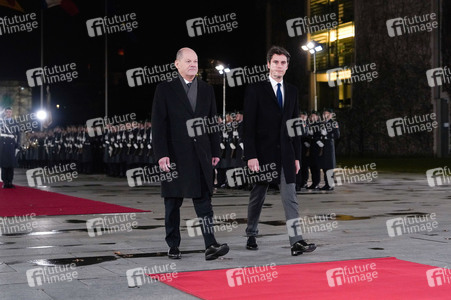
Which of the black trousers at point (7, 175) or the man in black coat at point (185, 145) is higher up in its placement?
the man in black coat at point (185, 145)

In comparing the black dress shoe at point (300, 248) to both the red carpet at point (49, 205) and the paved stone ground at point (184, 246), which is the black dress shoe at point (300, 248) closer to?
the paved stone ground at point (184, 246)

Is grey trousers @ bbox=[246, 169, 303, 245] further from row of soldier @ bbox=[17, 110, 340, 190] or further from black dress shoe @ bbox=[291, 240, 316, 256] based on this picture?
row of soldier @ bbox=[17, 110, 340, 190]

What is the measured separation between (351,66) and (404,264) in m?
42.6

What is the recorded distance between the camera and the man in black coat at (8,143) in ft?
68.2

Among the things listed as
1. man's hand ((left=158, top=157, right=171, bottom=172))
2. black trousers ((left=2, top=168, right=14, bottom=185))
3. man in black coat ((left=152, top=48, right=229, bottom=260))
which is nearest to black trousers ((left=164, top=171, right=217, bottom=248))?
man in black coat ((left=152, top=48, right=229, bottom=260))

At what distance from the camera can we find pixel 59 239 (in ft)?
33.6

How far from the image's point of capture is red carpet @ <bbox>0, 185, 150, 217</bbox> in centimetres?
1415

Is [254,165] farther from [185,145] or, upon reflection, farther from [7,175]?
[7,175]

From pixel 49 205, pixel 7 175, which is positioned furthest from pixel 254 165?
pixel 7 175

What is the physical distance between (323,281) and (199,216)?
189cm

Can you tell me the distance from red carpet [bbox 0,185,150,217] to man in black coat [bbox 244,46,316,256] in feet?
18.8

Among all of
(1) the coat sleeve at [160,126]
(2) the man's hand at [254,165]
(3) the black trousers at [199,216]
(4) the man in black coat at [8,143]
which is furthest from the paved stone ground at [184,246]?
(4) the man in black coat at [8,143]

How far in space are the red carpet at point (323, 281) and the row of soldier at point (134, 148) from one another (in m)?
2.09

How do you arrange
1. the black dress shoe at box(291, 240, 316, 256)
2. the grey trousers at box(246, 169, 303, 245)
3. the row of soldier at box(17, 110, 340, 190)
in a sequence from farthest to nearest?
the row of soldier at box(17, 110, 340, 190) → the grey trousers at box(246, 169, 303, 245) → the black dress shoe at box(291, 240, 316, 256)
